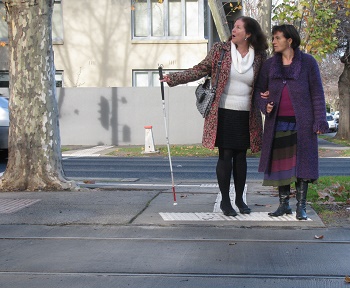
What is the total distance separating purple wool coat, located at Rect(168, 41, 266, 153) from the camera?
6141mm

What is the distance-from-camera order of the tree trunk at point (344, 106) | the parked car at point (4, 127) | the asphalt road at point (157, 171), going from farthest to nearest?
the tree trunk at point (344, 106) < the parked car at point (4, 127) < the asphalt road at point (157, 171)

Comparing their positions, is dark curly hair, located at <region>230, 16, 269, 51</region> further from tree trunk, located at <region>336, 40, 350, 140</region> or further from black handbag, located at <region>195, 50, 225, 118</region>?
tree trunk, located at <region>336, 40, 350, 140</region>

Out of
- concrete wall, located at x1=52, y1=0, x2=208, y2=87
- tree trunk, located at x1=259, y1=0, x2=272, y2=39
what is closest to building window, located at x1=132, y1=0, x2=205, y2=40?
concrete wall, located at x1=52, y1=0, x2=208, y2=87

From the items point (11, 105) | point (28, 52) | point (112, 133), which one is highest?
point (28, 52)

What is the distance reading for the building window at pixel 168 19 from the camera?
25297mm

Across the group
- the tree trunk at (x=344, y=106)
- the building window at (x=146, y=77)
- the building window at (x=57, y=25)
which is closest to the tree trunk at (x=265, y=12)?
the building window at (x=146, y=77)

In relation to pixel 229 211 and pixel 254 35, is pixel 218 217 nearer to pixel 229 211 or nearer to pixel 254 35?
pixel 229 211

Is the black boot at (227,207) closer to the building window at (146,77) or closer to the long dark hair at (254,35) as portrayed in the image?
the long dark hair at (254,35)

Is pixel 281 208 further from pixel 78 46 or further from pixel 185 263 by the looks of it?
pixel 78 46

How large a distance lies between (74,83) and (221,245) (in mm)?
21225

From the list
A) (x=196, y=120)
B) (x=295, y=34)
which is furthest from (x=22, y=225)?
(x=196, y=120)

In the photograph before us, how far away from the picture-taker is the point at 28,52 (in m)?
8.12

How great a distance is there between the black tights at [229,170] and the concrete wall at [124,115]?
17189mm

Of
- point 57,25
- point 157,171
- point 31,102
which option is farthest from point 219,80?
point 57,25
